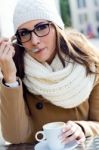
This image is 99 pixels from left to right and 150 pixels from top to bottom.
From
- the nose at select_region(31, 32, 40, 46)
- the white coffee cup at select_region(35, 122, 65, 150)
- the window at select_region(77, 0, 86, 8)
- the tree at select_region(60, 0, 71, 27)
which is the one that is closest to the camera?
the white coffee cup at select_region(35, 122, 65, 150)

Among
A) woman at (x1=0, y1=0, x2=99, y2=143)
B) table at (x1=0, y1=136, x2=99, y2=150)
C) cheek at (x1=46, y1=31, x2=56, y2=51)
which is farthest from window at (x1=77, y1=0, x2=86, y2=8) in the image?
table at (x1=0, y1=136, x2=99, y2=150)

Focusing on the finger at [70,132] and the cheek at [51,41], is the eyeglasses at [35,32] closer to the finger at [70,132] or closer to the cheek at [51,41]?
the cheek at [51,41]

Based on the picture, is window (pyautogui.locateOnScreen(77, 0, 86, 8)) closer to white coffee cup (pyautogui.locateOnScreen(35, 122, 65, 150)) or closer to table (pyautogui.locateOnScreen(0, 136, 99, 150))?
table (pyautogui.locateOnScreen(0, 136, 99, 150))

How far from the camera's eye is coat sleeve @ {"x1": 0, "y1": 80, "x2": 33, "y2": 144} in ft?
4.09

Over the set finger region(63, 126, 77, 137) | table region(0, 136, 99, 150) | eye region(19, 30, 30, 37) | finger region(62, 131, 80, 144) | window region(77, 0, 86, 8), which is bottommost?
window region(77, 0, 86, 8)

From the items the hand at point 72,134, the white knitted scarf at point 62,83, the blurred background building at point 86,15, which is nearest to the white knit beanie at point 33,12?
the white knitted scarf at point 62,83

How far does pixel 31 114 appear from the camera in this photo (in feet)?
4.50

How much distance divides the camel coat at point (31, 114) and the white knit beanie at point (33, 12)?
234 millimetres

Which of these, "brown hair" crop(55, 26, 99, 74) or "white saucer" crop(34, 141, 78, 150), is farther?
"brown hair" crop(55, 26, 99, 74)

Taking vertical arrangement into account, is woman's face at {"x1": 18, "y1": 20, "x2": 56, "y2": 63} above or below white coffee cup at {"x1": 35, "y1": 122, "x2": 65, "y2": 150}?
above

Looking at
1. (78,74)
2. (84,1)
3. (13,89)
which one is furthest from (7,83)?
(84,1)

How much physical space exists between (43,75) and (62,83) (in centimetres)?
8

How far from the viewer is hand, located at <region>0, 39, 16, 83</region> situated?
4.09 ft

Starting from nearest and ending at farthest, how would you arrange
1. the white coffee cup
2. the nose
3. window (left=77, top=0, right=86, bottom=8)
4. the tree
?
the white coffee cup < the nose < window (left=77, top=0, right=86, bottom=8) < the tree
